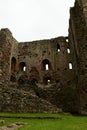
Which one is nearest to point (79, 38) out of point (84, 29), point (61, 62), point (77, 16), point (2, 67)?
point (84, 29)

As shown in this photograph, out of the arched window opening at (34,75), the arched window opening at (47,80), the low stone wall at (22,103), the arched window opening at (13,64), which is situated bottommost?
the low stone wall at (22,103)

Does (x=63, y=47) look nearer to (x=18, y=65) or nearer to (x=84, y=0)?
(x=18, y=65)

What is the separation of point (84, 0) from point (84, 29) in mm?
3651

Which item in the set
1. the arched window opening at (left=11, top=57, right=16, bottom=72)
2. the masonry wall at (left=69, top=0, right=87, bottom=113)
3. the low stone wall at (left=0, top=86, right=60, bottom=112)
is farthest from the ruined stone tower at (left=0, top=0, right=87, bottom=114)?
the low stone wall at (left=0, top=86, right=60, bottom=112)

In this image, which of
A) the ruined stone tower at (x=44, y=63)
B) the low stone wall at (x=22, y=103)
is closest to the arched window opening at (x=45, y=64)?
the ruined stone tower at (x=44, y=63)

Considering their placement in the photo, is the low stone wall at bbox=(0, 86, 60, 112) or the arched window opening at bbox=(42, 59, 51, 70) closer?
the low stone wall at bbox=(0, 86, 60, 112)

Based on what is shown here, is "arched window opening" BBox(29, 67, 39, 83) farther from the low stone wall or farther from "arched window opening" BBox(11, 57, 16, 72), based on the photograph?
the low stone wall

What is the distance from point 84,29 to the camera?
65.8 feet

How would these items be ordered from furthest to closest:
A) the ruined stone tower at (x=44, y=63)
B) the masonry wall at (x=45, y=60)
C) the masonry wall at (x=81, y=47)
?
the masonry wall at (x=45, y=60)
the ruined stone tower at (x=44, y=63)
the masonry wall at (x=81, y=47)

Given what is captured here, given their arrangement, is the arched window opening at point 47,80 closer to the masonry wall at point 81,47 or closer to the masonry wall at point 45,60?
the masonry wall at point 45,60

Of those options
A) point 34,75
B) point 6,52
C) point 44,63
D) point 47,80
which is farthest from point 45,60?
point 6,52

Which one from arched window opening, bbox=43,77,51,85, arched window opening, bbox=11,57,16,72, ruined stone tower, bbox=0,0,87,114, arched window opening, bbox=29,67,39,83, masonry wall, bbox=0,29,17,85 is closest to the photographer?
ruined stone tower, bbox=0,0,87,114

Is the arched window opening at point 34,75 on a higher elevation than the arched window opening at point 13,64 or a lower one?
lower

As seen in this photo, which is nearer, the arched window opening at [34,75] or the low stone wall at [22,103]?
the low stone wall at [22,103]
